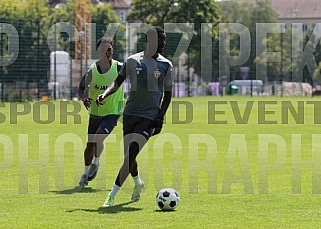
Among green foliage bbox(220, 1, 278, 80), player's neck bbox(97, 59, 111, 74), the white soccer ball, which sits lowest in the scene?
the white soccer ball

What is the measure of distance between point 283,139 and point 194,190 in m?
10.7

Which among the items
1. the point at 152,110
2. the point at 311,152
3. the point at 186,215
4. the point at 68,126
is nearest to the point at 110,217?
the point at 186,215

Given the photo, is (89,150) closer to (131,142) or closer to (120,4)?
(131,142)

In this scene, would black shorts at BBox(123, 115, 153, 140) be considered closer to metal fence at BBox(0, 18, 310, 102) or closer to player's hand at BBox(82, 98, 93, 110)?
player's hand at BBox(82, 98, 93, 110)

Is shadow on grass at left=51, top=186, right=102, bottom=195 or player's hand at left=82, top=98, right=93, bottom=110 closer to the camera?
shadow on grass at left=51, top=186, right=102, bottom=195

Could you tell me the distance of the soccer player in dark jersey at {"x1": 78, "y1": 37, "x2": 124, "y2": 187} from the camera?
13.3 meters

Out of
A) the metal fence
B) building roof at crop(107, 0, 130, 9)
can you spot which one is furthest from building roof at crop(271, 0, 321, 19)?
building roof at crop(107, 0, 130, 9)

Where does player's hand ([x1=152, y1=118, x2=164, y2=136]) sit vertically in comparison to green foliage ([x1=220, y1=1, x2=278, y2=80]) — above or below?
below

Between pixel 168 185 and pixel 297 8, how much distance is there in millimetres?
86091

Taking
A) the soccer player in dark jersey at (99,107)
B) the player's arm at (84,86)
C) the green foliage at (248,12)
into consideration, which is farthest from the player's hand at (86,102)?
the green foliage at (248,12)

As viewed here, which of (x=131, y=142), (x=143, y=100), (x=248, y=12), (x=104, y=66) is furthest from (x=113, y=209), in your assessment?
(x=248, y=12)

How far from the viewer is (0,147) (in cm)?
2020

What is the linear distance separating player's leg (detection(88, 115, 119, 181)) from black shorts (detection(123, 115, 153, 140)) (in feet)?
6.12

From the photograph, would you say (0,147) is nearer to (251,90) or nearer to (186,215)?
(186,215)
